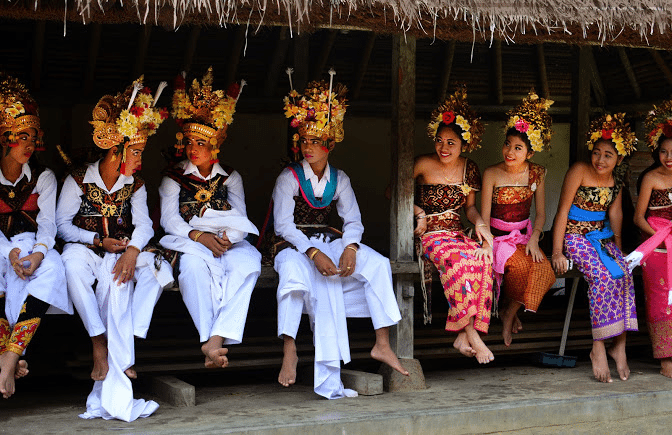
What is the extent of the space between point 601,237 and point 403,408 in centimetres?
198

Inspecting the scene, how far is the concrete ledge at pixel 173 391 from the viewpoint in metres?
4.87

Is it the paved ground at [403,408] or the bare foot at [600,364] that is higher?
the bare foot at [600,364]

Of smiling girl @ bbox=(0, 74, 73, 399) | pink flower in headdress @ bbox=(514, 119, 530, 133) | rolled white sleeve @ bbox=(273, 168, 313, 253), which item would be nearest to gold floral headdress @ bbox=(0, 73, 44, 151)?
smiling girl @ bbox=(0, 74, 73, 399)

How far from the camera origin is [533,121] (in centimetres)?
582

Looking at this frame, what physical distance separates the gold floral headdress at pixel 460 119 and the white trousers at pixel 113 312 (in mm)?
2069

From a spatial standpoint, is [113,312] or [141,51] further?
[141,51]

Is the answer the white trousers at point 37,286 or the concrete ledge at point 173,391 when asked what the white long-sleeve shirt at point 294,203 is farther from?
the white trousers at point 37,286

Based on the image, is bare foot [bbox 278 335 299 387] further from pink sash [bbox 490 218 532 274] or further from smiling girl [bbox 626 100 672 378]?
smiling girl [bbox 626 100 672 378]

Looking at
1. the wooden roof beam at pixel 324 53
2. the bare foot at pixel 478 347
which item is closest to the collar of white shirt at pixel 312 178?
the bare foot at pixel 478 347

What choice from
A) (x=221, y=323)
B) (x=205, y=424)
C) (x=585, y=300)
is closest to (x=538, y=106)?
(x=585, y=300)

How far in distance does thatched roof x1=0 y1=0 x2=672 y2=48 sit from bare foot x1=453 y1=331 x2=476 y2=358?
5.89 feet

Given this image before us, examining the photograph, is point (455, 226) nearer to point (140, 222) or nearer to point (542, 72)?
point (140, 222)

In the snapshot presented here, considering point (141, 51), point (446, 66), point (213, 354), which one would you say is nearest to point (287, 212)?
point (213, 354)

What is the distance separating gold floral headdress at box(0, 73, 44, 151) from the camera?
15.4 feet
